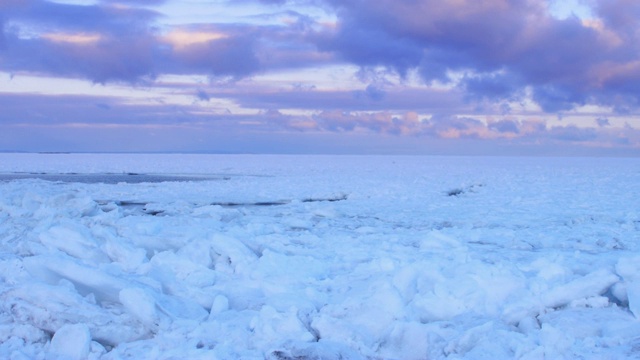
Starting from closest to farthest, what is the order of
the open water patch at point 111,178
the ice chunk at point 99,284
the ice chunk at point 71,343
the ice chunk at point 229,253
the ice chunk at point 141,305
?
the ice chunk at point 71,343, the ice chunk at point 141,305, the ice chunk at point 99,284, the ice chunk at point 229,253, the open water patch at point 111,178

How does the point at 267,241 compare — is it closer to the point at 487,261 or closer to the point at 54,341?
the point at 487,261

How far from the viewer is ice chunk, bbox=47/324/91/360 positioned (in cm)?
348

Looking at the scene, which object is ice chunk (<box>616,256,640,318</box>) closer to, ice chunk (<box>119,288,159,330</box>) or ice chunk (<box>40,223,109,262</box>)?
ice chunk (<box>119,288,159,330</box>)

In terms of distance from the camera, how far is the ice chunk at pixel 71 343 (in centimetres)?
348

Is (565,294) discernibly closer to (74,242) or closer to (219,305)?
(219,305)

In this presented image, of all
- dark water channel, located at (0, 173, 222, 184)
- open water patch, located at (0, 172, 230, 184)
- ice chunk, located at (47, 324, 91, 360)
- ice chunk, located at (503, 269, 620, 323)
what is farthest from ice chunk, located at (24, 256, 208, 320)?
dark water channel, located at (0, 173, 222, 184)

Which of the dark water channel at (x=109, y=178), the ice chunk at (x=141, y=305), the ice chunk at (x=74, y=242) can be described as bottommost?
the dark water channel at (x=109, y=178)

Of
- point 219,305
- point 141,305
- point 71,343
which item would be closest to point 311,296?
point 219,305

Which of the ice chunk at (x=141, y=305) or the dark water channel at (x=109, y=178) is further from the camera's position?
the dark water channel at (x=109, y=178)

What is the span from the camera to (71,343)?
3527 mm

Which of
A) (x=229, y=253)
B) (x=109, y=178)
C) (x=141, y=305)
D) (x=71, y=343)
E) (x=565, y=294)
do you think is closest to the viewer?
(x=71, y=343)

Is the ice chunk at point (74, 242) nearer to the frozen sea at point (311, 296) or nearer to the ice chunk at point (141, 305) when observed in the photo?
the frozen sea at point (311, 296)

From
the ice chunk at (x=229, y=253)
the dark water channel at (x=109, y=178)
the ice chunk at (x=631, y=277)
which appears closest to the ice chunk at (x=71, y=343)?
the ice chunk at (x=229, y=253)

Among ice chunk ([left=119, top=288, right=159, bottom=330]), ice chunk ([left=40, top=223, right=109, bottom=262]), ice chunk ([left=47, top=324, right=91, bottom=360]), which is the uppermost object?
ice chunk ([left=40, top=223, right=109, bottom=262])
